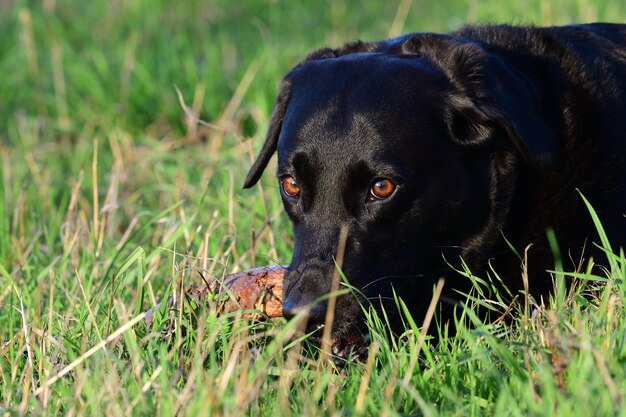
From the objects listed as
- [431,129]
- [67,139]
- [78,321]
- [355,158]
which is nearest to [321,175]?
[355,158]

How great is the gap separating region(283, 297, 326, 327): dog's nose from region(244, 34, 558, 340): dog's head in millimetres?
77

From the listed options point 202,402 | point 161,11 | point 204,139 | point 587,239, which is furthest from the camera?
point 161,11

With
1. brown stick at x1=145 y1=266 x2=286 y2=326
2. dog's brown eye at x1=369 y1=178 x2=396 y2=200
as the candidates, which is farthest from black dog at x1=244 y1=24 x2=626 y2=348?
brown stick at x1=145 y1=266 x2=286 y2=326

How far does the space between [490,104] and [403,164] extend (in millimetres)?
332

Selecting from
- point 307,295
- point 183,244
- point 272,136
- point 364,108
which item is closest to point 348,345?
point 307,295

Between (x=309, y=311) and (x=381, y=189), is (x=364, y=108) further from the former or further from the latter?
(x=309, y=311)

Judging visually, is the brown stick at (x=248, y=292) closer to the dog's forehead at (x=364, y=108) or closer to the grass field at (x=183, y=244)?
the grass field at (x=183, y=244)

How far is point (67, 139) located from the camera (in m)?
6.70

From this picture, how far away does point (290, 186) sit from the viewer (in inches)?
133

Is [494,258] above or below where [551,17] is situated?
below

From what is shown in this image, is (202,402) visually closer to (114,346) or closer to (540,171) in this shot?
(114,346)

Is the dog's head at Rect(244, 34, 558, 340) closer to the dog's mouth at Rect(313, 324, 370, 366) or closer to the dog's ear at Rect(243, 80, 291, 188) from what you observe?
the dog's mouth at Rect(313, 324, 370, 366)

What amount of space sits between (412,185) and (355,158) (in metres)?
0.20

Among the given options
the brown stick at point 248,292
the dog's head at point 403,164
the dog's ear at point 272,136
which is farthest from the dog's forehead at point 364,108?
the brown stick at point 248,292
